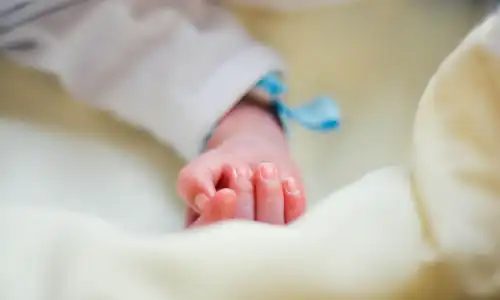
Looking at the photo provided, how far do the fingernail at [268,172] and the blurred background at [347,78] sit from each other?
0.21 feet

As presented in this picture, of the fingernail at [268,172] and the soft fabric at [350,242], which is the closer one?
the soft fabric at [350,242]

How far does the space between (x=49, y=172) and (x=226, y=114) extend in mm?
131

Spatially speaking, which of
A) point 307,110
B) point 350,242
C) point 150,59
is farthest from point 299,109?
point 350,242

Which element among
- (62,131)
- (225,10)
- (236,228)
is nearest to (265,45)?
(225,10)

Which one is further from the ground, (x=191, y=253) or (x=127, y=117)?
(x=127, y=117)

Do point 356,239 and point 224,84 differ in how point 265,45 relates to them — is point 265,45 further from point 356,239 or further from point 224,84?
point 356,239

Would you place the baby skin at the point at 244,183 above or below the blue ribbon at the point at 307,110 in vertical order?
below

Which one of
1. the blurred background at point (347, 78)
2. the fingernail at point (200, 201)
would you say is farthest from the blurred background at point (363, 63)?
the fingernail at point (200, 201)

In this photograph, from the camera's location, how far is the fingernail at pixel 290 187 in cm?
51

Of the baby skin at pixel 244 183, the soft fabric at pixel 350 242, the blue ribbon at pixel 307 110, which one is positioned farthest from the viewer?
the blue ribbon at pixel 307 110

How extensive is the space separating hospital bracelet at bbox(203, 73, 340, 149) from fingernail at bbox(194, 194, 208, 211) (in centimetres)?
10

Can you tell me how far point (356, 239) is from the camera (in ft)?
1.23

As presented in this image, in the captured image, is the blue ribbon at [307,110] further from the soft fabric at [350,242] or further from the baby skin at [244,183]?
the soft fabric at [350,242]

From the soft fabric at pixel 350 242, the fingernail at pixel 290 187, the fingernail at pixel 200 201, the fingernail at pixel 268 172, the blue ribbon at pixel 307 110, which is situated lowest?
the soft fabric at pixel 350 242
